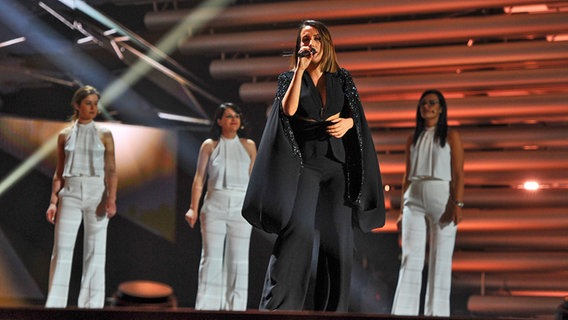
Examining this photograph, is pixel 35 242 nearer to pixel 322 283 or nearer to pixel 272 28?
pixel 272 28

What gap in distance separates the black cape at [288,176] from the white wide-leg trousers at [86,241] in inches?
106

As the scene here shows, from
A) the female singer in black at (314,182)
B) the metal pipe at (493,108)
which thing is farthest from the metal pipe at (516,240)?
the female singer in black at (314,182)

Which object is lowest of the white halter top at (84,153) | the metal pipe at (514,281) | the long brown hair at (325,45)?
the metal pipe at (514,281)

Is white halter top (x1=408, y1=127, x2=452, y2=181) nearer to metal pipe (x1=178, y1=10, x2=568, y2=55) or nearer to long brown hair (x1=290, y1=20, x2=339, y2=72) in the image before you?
metal pipe (x1=178, y1=10, x2=568, y2=55)

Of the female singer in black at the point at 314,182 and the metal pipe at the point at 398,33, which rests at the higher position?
the metal pipe at the point at 398,33

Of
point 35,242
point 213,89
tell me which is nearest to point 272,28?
point 213,89

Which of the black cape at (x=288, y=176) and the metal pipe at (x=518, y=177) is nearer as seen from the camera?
the black cape at (x=288, y=176)

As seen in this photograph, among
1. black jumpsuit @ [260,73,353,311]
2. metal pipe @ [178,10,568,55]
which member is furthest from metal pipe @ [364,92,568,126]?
black jumpsuit @ [260,73,353,311]

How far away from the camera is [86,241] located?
20.9 feet

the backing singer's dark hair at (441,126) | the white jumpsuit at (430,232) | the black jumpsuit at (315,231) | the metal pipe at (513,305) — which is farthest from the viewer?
the metal pipe at (513,305)

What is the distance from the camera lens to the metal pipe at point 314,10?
7.26m

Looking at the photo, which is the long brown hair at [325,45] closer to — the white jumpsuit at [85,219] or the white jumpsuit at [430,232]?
the white jumpsuit at [430,232]

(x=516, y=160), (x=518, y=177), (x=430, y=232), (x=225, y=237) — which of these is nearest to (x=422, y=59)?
(x=516, y=160)

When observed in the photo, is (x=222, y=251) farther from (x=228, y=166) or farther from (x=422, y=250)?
(x=422, y=250)
